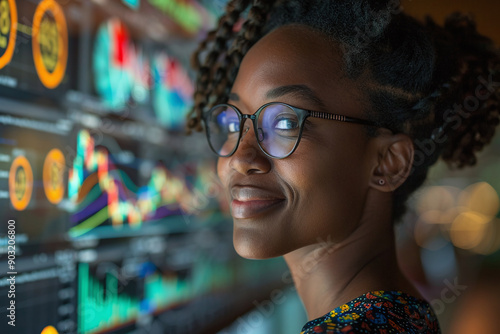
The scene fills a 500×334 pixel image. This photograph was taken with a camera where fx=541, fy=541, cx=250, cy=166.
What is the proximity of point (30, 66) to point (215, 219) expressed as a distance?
3.97ft

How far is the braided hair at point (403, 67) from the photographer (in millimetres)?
1045

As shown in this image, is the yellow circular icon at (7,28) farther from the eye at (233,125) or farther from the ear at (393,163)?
the ear at (393,163)

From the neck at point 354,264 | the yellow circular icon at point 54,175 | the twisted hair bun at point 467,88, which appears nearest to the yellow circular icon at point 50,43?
the yellow circular icon at point 54,175

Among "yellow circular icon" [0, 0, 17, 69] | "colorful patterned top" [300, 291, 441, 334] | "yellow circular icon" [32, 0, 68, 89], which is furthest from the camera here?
"yellow circular icon" [32, 0, 68, 89]

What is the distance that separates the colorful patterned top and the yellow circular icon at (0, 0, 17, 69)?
698mm

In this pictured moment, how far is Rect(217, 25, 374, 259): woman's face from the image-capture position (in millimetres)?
986

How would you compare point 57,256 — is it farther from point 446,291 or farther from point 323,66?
point 446,291

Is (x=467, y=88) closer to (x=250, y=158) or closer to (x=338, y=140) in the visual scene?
(x=338, y=140)

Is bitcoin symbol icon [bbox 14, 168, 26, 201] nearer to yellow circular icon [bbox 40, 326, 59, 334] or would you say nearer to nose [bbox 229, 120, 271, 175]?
yellow circular icon [bbox 40, 326, 59, 334]

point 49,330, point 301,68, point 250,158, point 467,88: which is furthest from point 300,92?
point 49,330

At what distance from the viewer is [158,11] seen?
1.61 meters

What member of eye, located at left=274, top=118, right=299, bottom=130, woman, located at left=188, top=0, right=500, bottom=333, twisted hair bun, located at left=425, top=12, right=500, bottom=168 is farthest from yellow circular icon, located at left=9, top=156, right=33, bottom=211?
twisted hair bun, located at left=425, top=12, right=500, bottom=168

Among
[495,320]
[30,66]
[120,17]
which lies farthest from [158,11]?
[495,320]

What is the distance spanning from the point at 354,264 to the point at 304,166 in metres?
0.22
